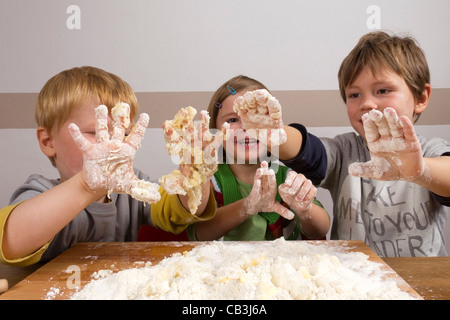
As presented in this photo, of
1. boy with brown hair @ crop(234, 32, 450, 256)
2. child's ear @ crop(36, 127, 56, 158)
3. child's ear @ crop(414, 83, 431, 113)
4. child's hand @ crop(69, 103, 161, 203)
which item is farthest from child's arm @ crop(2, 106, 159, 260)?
child's ear @ crop(414, 83, 431, 113)

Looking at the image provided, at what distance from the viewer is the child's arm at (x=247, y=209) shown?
3.01 feet

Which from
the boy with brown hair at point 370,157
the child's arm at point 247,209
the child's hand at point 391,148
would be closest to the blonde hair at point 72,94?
the child's arm at point 247,209

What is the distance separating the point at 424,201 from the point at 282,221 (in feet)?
1.42

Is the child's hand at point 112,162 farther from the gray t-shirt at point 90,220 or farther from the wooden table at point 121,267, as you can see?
the gray t-shirt at point 90,220

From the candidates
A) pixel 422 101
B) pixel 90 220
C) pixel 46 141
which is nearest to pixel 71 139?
pixel 46 141

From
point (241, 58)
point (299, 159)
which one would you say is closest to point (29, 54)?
point (241, 58)

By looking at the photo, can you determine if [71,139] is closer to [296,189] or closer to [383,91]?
[296,189]

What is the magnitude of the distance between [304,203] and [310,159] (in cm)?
15

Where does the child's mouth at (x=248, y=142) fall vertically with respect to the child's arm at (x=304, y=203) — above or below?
above

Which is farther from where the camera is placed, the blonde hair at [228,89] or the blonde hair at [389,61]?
the blonde hair at [228,89]

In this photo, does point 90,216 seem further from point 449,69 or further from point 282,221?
point 449,69

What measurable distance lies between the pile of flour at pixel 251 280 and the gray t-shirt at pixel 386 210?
0.41 m

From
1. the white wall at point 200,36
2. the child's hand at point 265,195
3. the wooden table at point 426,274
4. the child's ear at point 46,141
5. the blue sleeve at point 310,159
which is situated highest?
the white wall at point 200,36

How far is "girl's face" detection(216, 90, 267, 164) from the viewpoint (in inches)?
48.7
